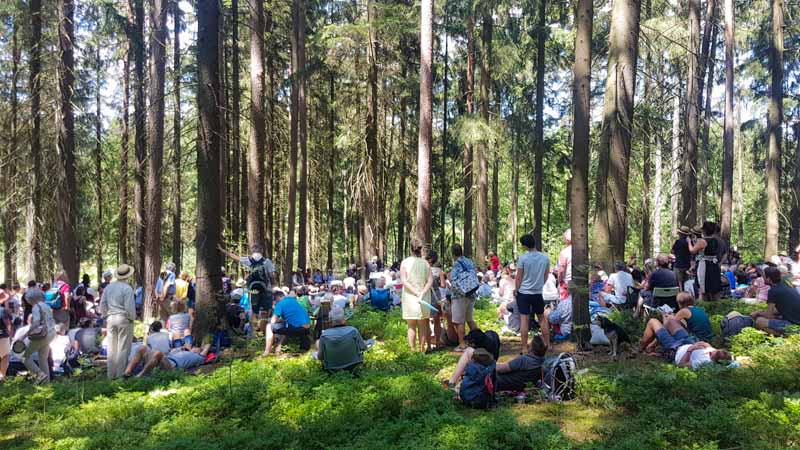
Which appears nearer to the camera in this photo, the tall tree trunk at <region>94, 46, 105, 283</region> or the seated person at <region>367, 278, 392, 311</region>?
the seated person at <region>367, 278, 392, 311</region>

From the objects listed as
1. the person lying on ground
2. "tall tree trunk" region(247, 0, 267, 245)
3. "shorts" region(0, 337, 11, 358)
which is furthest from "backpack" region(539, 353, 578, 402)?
"shorts" region(0, 337, 11, 358)

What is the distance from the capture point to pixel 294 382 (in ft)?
22.7

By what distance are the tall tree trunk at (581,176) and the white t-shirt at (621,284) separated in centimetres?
313

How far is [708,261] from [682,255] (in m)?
0.48

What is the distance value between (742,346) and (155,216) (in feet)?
43.9

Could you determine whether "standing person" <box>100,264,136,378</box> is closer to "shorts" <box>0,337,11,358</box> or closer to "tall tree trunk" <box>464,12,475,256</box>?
"shorts" <box>0,337,11,358</box>

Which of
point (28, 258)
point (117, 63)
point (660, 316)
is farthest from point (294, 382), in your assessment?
point (117, 63)

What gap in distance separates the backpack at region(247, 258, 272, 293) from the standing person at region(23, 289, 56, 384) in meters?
3.43

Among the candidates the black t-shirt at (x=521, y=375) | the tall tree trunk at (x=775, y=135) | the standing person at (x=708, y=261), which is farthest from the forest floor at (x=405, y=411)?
the tall tree trunk at (x=775, y=135)

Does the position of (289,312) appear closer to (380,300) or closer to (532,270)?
(532,270)

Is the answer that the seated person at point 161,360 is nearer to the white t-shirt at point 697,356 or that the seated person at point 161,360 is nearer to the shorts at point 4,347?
the shorts at point 4,347

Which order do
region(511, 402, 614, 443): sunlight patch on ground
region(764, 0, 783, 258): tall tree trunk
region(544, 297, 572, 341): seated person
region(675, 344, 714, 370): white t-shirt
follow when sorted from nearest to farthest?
1. region(511, 402, 614, 443): sunlight patch on ground
2. region(675, 344, 714, 370): white t-shirt
3. region(544, 297, 572, 341): seated person
4. region(764, 0, 783, 258): tall tree trunk

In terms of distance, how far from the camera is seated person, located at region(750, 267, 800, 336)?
846 cm

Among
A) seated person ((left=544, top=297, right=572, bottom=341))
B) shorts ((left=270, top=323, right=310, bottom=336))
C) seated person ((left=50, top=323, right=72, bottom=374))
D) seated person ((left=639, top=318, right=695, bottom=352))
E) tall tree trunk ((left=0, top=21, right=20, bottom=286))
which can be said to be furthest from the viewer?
tall tree trunk ((left=0, top=21, right=20, bottom=286))
